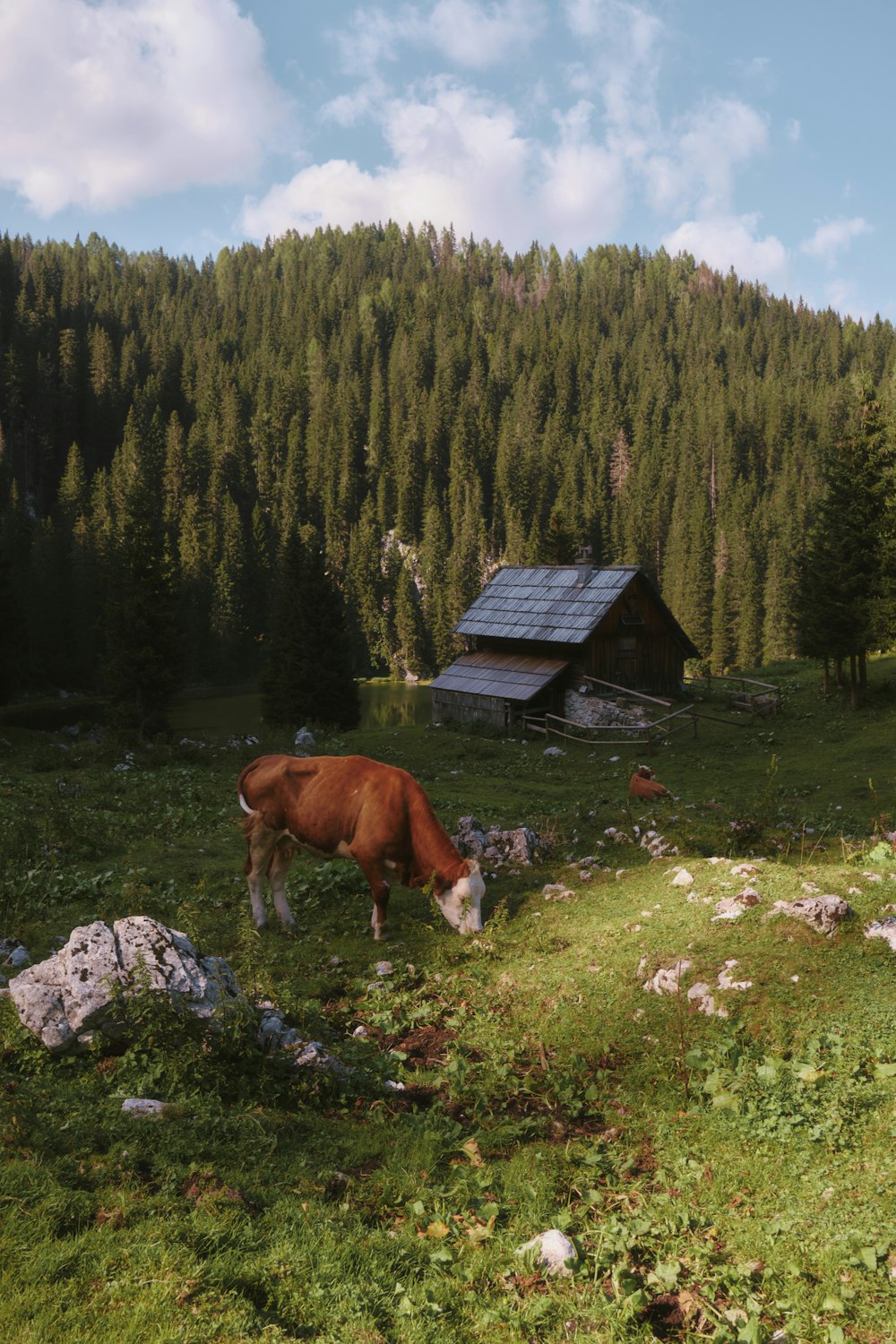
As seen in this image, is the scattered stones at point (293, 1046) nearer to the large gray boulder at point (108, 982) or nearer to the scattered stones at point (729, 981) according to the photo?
the large gray boulder at point (108, 982)

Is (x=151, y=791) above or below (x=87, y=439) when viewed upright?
below

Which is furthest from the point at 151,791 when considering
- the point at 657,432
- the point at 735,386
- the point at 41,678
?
the point at 735,386

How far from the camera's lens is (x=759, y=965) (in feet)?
26.2

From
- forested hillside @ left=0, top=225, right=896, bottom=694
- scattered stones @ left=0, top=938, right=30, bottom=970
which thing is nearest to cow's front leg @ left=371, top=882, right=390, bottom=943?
scattered stones @ left=0, top=938, right=30, bottom=970

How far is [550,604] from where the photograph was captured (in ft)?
143

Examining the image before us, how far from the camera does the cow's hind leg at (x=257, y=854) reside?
12.0 m

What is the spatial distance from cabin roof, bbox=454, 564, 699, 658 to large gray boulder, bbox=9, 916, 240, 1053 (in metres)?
33.7

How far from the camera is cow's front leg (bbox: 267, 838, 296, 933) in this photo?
468 inches

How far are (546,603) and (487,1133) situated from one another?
38222mm

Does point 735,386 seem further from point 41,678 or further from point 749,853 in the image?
point 749,853

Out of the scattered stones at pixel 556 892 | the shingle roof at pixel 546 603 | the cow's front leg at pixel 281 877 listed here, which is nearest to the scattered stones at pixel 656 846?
the scattered stones at pixel 556 892

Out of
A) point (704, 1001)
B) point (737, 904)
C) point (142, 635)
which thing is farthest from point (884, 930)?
point (142, 635)

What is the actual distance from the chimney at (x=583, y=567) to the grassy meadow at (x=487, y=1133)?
31.6 m

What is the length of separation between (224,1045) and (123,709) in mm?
34520
